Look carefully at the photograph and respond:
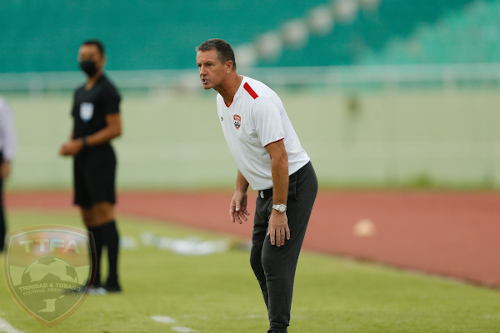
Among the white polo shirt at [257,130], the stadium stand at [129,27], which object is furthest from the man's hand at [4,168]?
the stadium stand at [129,27]

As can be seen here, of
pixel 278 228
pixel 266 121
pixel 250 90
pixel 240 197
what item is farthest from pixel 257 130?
pixel 240 197

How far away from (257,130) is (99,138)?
9.97 feet

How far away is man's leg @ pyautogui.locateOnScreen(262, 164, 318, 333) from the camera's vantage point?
4.99 metres

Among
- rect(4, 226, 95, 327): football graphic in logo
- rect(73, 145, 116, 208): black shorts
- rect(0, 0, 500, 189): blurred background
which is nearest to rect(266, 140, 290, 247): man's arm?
rect(4, 226, 95, 327): football graphic in logo

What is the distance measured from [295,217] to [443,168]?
1996 centimetres

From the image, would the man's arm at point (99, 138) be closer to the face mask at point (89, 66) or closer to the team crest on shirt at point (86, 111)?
the team crest on shirt at point (86, 111)

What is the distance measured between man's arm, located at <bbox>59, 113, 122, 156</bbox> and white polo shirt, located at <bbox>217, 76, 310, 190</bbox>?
101 inches

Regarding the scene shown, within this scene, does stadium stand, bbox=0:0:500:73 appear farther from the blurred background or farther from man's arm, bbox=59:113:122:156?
man's arm, bbox=59:113:122:156

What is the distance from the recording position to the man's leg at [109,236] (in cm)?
755

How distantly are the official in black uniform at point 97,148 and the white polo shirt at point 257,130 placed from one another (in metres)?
2.61

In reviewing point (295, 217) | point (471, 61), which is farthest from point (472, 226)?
point (471, 61)

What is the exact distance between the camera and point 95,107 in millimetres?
7539

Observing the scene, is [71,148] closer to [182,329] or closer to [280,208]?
[182,329]

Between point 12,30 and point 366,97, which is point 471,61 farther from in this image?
point 12,30
